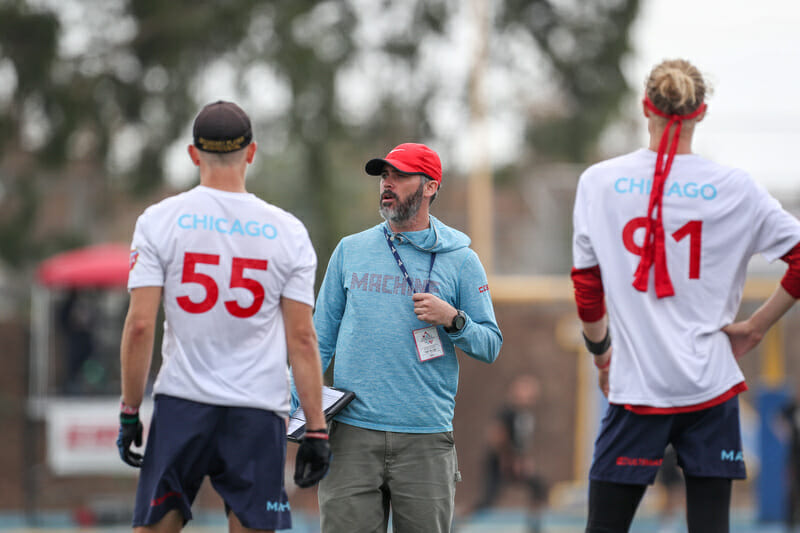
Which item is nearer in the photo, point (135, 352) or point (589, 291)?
point (135, 352)

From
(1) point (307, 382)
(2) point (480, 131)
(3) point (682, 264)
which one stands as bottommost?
(1) point (307, 382)

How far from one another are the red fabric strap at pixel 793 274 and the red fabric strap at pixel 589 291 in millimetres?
689

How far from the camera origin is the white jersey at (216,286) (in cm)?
398

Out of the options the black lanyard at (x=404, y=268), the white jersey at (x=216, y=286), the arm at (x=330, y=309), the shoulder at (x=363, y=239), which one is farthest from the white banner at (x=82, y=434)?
the white jersey at (x=216, y=286)

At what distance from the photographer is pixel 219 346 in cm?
402

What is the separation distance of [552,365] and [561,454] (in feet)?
4.53

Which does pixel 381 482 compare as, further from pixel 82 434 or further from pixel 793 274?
pixel 82 434

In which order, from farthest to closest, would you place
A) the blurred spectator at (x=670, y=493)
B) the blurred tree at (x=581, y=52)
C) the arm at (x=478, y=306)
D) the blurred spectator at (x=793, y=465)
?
the blurred tree at (x=581, y=52)
the blurred spectator at (x=793, y=465)
the blurred spectator at (x=670, y=493)
the arm at (x=478, y=306)

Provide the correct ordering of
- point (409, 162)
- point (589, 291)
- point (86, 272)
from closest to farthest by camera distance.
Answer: point (589, 291) → point (409, 162) → point (86, 272)

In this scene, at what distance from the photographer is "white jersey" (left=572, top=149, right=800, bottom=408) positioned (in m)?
4.09

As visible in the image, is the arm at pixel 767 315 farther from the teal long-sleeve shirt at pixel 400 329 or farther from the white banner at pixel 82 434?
the white banner at pixel 82 434

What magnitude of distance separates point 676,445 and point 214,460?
172 cm

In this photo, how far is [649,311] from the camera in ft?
13.5

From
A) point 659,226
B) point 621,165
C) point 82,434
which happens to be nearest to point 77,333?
point 82,434
